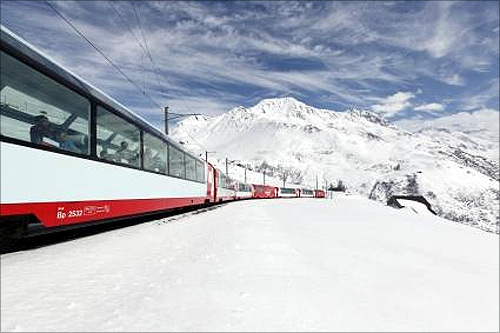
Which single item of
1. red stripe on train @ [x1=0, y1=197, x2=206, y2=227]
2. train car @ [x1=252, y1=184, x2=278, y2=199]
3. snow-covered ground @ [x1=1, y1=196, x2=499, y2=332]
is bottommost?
train car @ [x1=252, y1=184, x2=278, y2=199]

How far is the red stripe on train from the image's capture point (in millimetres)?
6238

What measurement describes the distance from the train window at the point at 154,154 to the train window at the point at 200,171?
689 cm

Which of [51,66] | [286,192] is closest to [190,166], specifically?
[51,66]

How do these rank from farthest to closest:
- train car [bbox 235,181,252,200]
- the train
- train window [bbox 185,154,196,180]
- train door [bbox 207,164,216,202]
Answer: train car [bbox 235,181,252,200] < train door [bbox 207,164,216,202] < train window [bbox 185,154,196,180] < the train

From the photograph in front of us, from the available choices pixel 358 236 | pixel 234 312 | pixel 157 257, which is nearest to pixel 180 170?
pixel 358 236

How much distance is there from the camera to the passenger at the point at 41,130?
6794 mm

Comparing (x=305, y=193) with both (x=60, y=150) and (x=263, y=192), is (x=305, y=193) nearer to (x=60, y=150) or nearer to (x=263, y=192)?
(x=263, y=192)

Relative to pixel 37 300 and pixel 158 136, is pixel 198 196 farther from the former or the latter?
pixel 37 300

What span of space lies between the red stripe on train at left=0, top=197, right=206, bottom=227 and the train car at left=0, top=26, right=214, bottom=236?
0.05ft

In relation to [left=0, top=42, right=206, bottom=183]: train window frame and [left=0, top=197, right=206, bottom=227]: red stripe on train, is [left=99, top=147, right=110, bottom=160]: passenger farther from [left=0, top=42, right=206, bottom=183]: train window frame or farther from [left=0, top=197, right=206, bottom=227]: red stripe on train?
[left=0, top=197, right=206, bottom=227]: red stripe on train

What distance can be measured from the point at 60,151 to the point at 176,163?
9365 millimetres

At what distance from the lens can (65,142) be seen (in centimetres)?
780

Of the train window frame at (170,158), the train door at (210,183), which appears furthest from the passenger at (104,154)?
the train door at (210,183)

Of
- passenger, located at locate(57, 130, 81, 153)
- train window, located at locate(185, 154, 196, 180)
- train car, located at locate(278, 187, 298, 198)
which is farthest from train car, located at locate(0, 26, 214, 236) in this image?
train car, located at locate(278, 187, 298, 198)
